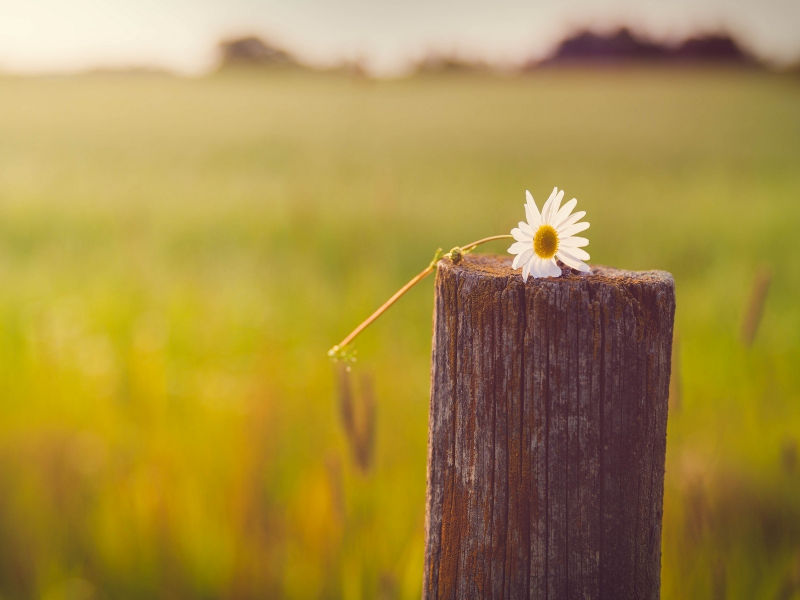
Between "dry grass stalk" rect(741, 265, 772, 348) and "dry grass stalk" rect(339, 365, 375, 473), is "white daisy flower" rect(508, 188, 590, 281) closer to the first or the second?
"dry grass stalk" rect(339, 365, 375, 473)

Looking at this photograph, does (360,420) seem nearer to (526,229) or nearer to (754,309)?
(526,229)

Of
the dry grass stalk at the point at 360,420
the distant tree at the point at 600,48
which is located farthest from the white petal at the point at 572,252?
the distant tree at the point at 600,48

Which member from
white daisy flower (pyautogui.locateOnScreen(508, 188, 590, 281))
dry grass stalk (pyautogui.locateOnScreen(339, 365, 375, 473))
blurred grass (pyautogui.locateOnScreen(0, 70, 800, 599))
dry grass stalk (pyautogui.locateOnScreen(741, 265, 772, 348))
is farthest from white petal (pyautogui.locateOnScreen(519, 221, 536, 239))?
dry grass stalk (pyautogui.locateOnScreen(741, 265, 772, 348))

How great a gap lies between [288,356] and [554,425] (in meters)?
2.75

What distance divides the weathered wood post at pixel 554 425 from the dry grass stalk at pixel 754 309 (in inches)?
30.0

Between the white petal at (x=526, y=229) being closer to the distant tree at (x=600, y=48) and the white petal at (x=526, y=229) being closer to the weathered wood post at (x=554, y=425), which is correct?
the weathered wood post at (x=554, y=425)

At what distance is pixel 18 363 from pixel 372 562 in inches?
92.9

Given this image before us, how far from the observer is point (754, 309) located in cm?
154

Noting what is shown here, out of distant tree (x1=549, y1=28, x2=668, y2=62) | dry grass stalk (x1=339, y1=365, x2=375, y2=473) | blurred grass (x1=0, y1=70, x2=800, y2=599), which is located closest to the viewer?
dry grass stalk (x1=339, y1=365, x2=375, y2=473)

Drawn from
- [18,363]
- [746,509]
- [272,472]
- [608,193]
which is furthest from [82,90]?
[746,509]

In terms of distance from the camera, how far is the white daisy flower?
2.72 feet

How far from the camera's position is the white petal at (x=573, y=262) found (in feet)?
2.77

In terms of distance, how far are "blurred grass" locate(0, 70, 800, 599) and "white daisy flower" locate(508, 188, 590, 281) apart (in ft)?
2.45

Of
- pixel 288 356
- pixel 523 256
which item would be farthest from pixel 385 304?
pixel 288 356
